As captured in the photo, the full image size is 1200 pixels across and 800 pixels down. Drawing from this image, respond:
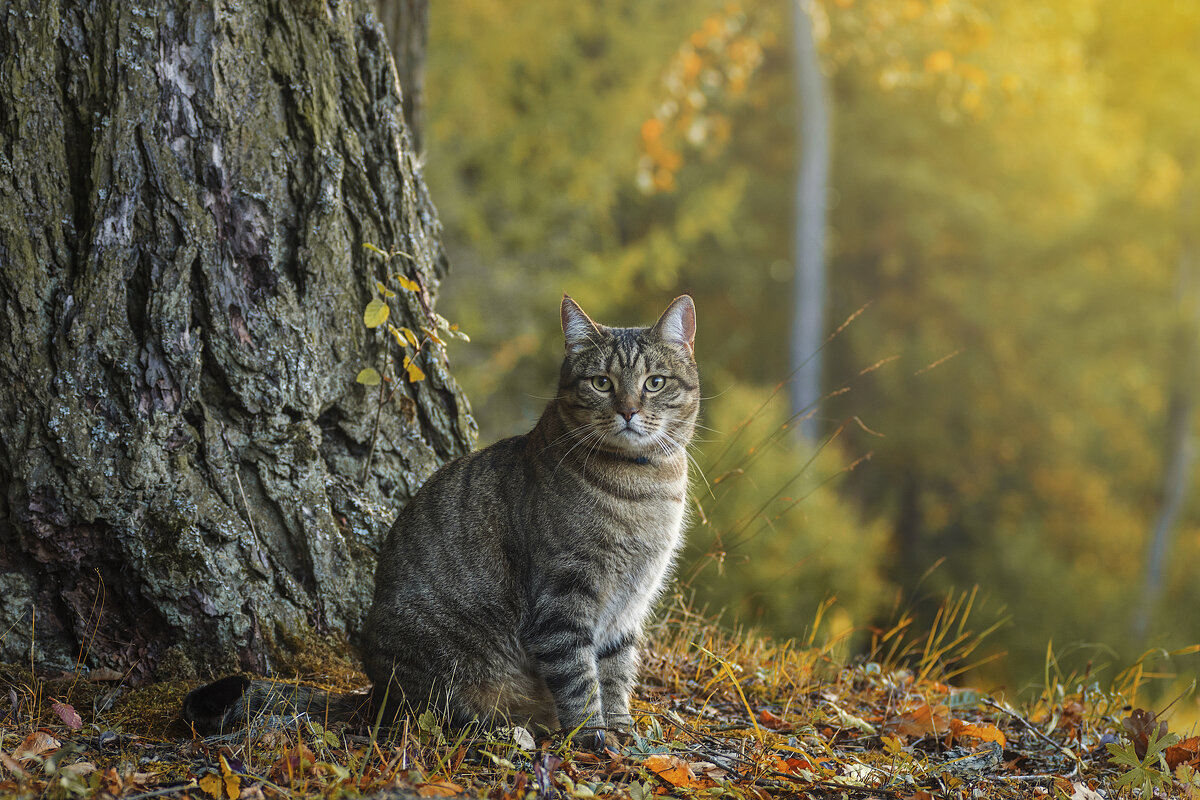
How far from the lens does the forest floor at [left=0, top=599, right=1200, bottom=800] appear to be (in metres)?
2.25

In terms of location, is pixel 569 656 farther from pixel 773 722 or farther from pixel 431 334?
pixel 431 334

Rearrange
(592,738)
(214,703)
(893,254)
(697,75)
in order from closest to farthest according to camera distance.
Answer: (214,703) → (592,738) → (697,75) → (893,254)

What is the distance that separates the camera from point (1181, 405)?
48.2 feet

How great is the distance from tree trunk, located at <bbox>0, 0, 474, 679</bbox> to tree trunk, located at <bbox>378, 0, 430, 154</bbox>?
1127 mm

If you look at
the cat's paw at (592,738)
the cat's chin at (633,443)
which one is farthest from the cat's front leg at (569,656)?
the cat's chin at (633,443)

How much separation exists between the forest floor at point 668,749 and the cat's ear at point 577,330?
1272 mm

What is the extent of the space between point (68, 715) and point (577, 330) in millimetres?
1950

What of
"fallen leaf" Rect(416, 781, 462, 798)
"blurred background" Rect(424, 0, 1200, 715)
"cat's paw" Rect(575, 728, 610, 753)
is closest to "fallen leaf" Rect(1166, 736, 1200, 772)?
"cat's paw" Rect(575, 728, 610, 753)

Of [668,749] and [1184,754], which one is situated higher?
[668,749]

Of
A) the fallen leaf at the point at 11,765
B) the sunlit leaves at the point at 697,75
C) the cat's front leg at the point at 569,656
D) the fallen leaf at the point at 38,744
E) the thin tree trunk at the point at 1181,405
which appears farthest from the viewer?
the thin tree trunk at the point at 1181,405

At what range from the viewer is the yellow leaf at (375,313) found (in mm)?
3262

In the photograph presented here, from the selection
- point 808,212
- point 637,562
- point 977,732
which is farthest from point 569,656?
point 808,212

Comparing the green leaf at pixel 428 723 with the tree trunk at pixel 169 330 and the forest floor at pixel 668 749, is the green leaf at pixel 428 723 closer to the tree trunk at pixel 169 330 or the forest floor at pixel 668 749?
the forest floor at pixel 668 749

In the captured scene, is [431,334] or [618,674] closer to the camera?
[618,674]
